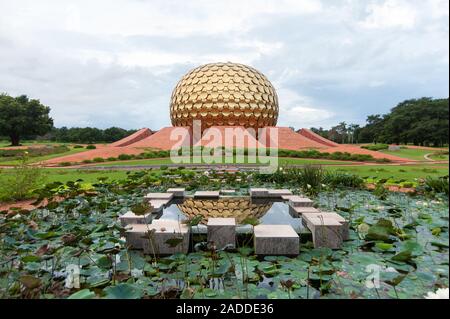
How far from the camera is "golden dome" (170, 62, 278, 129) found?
27.3 metres

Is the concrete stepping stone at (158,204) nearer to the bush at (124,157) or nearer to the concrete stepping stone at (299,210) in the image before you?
the concrete stepping stone at (299,210)

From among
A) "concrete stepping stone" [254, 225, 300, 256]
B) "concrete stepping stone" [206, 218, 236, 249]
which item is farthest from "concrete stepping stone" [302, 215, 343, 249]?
"concrete stepping stone" [206, 218, 236, 249]

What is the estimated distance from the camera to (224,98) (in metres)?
27.1

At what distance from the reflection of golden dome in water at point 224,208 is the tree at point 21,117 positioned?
33939 millimetres

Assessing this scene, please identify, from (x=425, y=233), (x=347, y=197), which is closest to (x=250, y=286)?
(x=425, y=233)

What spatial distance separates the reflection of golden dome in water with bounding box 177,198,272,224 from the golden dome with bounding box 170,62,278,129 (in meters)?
20.4

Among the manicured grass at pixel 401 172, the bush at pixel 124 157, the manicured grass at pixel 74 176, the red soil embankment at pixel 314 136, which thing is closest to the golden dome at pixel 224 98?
the red soil embankment at pixel 314 136

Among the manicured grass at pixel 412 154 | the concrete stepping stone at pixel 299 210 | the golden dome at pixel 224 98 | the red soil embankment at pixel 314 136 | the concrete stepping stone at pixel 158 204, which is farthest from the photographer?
the red soil embankment at pixel 314 136

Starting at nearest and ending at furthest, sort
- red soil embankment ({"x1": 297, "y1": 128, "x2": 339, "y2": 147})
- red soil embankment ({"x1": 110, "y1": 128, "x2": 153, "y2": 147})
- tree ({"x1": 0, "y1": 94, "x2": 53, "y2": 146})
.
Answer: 1. red soil embankment ({"x1": 110, "y1": 128, "x2": 153, "y2": 147})
2. red soil embankment ({"x1": 297, "y1": 128, "x2": 339, "y2": 147})
3. tree ({"x1": 0, "y1": 94, "x2": 53, "y2": 146})

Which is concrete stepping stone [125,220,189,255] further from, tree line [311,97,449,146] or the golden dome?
the golden dome

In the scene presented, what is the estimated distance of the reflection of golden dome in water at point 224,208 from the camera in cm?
581

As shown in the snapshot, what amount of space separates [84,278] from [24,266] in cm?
72

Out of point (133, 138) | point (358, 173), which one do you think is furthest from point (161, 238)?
point (133, 138)
